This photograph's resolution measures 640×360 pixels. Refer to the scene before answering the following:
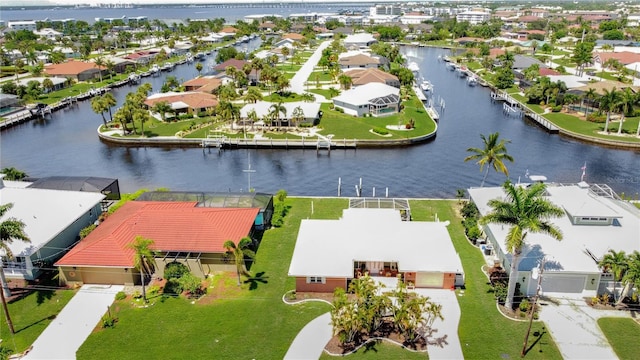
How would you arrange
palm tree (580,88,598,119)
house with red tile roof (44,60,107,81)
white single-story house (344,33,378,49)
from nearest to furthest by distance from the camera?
1. palm tree (580,88,598,119)
2. house with red tile roof (44,60,107,81)
3. white single-story house (344,33,378,49)

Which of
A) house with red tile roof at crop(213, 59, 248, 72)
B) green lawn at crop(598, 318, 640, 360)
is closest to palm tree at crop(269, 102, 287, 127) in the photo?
house with red tile roof at crop(213, 59, 248, 72)

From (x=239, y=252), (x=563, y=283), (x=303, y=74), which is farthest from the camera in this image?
(x=303, y=74)

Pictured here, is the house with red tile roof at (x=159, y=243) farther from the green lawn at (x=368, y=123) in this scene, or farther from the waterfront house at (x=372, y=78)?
the waterfront house at (x=372, y=78)

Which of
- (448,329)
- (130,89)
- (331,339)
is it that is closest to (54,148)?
(130,89)

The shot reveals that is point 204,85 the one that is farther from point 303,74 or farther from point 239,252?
point 239,252

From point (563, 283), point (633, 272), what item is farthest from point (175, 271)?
point (633, 272)

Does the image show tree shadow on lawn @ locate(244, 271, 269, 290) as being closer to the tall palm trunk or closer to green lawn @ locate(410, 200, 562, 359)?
green lawn @ locate(410, 200, 562, 359)
